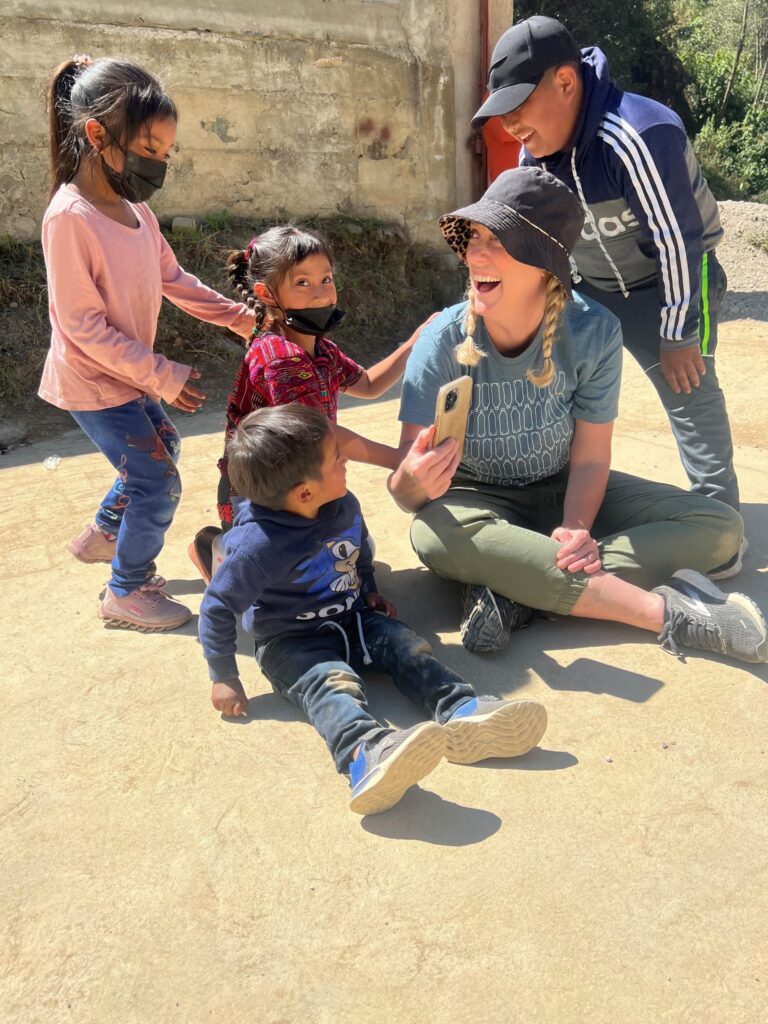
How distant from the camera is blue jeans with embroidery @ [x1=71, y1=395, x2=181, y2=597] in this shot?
113 inches

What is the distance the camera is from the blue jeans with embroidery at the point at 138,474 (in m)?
2.88

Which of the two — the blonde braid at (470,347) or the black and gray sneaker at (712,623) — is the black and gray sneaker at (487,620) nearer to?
the black and gray sneaker at (712,623)

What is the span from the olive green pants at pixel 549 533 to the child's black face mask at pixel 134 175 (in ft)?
4.38

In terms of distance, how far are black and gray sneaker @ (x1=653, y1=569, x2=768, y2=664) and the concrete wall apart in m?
5.50

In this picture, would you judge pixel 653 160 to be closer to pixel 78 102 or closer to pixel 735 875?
pixel 78 102

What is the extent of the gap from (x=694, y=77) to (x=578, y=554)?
87.8 ft

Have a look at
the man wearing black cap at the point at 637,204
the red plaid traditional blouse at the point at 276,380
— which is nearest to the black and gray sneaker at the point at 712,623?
the man wearing black cap at the point at 637,204

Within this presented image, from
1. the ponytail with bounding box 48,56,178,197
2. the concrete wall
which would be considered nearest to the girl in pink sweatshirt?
the ponytail with bounding box 48,56,178,197

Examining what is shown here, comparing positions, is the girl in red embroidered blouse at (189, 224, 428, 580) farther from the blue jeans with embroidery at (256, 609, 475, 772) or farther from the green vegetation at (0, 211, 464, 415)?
the green vegetation at (0, 211, 464, 415)

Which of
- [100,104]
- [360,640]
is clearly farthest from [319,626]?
[100,104]

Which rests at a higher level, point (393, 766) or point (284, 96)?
point (284, 96)

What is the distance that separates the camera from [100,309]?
2.76 meters

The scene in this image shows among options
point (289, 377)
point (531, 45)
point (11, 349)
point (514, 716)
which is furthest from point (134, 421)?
point (11, 349)

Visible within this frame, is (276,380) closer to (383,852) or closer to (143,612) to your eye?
(143,612)
